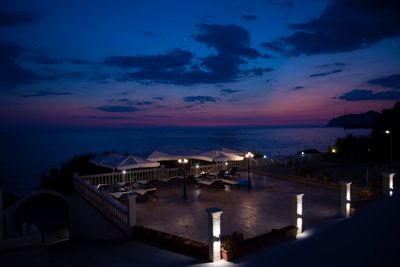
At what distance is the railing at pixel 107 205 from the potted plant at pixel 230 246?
333 cm

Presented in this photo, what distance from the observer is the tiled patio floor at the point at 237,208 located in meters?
9.16

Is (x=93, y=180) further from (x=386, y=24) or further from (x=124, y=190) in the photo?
(x=386, y=24)

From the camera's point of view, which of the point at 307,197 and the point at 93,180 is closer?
the point at 307,197

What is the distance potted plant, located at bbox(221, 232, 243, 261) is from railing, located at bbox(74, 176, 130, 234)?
10.9 feet

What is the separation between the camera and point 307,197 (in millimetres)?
12820

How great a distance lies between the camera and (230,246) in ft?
23.2

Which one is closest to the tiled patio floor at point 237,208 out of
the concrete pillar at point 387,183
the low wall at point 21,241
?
the concrete pillar at point 387,183

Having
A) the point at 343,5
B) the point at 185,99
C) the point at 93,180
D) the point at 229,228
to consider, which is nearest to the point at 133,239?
the point at 229,228

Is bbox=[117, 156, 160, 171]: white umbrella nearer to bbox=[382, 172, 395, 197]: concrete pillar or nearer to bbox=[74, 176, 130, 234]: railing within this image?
bbox=[74, 176, 130, 234]: railing

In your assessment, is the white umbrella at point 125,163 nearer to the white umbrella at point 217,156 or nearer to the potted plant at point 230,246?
the white umbrella at point 217,156

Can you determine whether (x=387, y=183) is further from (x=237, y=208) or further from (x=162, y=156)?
(x=162, y=156)

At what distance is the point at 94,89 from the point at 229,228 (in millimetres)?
35300

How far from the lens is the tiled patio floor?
30.1ft

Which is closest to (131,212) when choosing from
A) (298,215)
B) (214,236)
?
(214,236)
